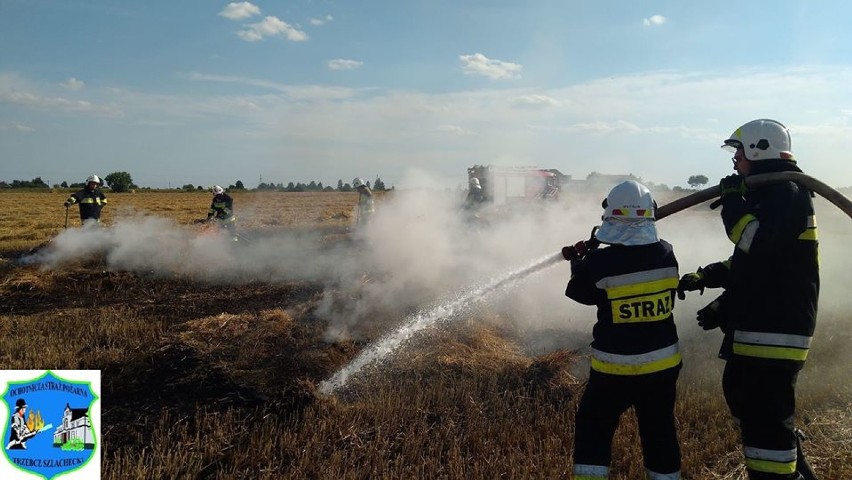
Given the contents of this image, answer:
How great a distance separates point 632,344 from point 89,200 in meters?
12.8

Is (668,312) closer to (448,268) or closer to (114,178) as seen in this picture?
(448,268)

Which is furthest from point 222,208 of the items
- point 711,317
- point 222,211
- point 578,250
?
point 711,317

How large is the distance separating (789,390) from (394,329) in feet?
15.0

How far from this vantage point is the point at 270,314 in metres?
6.91

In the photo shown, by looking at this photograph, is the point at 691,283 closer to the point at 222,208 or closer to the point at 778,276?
the point at 778,276

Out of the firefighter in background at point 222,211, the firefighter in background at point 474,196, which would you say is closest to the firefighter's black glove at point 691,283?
the firefighter in background at point 222,211

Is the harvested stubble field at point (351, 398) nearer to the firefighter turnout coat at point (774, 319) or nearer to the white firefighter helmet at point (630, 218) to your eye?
the firefighter turnout coat at point (774, 319)

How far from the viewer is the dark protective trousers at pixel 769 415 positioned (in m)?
2.94

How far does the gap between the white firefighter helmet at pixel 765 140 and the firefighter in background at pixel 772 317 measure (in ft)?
0.22

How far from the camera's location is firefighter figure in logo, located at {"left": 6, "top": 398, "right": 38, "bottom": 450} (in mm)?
3418

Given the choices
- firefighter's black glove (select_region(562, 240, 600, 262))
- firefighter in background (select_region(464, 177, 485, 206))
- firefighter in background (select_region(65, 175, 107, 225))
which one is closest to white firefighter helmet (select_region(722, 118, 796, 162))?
firefighter's black glove (select_region(562, 240, 600, 262))

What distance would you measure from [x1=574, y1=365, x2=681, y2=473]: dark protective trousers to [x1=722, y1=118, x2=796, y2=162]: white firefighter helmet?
1417 mm

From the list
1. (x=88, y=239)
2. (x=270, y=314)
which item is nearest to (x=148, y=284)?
(x=88, y=239)

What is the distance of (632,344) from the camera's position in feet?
9.31
